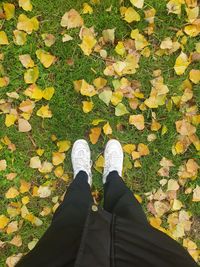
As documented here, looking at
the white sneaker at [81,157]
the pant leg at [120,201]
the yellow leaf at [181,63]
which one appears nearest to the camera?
the pant leg at [120,201]

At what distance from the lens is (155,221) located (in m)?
2.67

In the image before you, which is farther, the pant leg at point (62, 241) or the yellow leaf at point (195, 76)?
the yellow leaf at point (195, 76)

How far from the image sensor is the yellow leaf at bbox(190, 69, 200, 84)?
268cm

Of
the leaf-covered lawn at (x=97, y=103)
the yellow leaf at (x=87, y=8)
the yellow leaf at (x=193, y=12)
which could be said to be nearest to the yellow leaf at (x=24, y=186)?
the leaf-covered lawn at (x=97, y=103)

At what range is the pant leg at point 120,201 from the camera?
2.02 meters

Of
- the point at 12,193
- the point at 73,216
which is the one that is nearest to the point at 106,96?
the point at 12,193

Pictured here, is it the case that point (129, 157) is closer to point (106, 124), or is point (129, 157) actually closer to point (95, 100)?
point (106, 124)

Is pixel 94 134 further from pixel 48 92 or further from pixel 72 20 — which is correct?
pixel 72 20

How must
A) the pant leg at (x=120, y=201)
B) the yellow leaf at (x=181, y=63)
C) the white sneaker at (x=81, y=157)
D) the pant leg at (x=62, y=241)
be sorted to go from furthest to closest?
the yellow leaf at (x=181, y=63) < the white sneaker at (x=81, y=157) < the pant leg at (x=120, y=201) < the pant leg at (x=62, y=241)

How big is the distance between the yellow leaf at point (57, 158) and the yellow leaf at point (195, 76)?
1.06 metres

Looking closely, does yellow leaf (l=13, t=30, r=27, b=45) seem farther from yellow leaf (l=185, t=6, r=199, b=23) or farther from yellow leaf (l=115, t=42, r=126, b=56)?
yellow leaf (l=185, t=6, r=199, b=23)

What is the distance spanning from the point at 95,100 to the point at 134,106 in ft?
0.90

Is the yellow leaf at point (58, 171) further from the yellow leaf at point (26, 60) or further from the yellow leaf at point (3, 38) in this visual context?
the yellow leaf at point (3, 38)

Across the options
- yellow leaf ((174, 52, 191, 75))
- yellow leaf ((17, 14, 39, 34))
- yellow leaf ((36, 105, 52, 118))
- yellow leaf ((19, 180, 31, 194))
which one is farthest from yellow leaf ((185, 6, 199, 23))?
yellow leaf ((19, 180, 31, 194))
